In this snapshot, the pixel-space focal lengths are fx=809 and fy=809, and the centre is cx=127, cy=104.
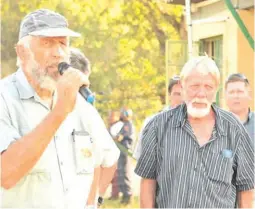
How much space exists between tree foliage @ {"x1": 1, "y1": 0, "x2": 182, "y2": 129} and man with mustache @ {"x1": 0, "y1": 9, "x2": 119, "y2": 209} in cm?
1101

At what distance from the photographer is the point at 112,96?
1741 cm

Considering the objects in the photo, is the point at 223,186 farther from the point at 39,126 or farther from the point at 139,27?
the point at 139,27

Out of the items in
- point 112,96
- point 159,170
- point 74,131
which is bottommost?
point 112,96

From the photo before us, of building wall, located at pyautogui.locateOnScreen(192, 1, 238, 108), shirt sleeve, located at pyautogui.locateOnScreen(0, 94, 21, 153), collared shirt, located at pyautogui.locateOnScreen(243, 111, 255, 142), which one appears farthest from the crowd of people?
building wall, located at pyautogui.locateOnScreen(192, 1, 238, 108)

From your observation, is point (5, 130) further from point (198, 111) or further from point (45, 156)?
point (198, 111)

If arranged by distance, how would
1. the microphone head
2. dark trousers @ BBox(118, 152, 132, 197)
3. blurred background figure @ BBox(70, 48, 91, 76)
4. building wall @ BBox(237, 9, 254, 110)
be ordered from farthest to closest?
1. dark trousers @ BBox(118, 152, 132, 197)
2. building wall @ BBox(237, 9, 254, 110)
3. blurred background figure @ BBox(70, 48, 91, 76)
4. the microphone head

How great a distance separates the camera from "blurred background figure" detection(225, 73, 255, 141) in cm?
630

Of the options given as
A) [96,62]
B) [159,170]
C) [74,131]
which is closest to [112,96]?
[96,62]

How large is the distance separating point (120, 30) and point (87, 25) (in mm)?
855

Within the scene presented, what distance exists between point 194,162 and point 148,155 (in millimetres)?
310

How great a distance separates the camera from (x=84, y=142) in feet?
11.8

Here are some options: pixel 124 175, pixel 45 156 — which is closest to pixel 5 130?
pixel 45 156

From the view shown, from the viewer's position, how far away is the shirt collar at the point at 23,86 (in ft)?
11.2

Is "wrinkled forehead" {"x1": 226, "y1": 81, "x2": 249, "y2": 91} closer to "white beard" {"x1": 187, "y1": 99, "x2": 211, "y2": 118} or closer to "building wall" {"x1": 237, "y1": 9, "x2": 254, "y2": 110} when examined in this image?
"white beard" {"x1": 187, "y1": 99, "x2": 211, "y2": 118}
